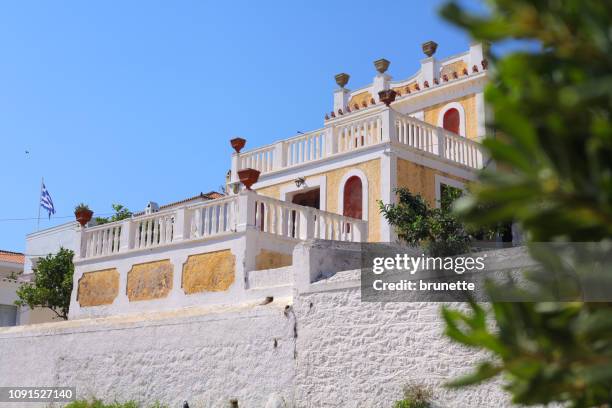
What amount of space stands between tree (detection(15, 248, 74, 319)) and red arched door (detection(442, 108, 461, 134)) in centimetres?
1088

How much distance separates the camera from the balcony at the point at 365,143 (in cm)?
1847

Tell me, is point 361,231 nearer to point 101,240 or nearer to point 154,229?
point 154,229

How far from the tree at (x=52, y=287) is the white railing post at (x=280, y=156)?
238 inches

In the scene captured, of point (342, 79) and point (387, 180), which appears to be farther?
point (342, 79)

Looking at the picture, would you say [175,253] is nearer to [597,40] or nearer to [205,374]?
[205,374]

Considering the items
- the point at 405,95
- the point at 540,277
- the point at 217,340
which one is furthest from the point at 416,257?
the point at 405,95

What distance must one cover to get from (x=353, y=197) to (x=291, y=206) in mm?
3875

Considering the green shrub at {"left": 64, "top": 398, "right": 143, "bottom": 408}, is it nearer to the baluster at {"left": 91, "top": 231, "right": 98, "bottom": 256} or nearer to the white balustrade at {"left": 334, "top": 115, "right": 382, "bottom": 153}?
the baluster at {"left": 91, "top": 231, "right": 98, "bottom": 256}

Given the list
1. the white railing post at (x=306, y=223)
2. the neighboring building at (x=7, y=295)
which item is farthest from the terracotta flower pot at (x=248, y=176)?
the neighboring building at (x=7, y=295)

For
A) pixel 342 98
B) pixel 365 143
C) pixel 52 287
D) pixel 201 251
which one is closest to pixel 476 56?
pixel 342 98

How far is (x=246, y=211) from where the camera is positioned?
48.3ft

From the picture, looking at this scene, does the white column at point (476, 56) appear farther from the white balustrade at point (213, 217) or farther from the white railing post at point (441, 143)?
the white balustrade at point (213, 217)

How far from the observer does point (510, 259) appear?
30.9 ft

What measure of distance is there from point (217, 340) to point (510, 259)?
5.39m
